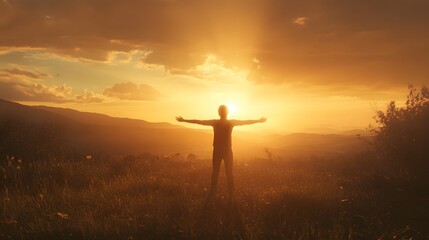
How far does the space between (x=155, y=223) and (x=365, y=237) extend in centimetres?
362

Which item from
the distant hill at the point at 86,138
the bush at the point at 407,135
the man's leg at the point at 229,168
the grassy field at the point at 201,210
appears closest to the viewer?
the grassy field at the point at 201,210

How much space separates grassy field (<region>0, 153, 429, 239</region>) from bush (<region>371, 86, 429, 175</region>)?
209cm

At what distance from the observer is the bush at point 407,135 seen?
1531cm

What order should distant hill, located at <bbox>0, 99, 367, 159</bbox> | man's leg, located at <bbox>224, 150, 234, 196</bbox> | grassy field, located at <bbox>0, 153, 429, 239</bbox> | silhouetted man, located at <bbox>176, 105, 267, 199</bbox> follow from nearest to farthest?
grassy field, located at <bbox>0, 153, 429, 239</bbox>, man's leg, located at <bbox>224, 150, 234, 196</bbox>, silhouetted man, located at <bbox>176, 105, 267, 199</bbox>, distant hill, located at <bbox>0, 99, 367, 159</bbox>

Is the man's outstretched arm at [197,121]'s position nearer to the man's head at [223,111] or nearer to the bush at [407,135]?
the man's head at [223,111]

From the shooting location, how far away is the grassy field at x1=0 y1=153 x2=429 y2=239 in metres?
6.83

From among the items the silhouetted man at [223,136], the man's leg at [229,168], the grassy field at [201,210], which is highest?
the silhouetted man at [223,136]

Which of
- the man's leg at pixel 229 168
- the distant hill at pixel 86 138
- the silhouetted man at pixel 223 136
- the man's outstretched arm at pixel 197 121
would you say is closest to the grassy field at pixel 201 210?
the man's leg at pixel 229 168

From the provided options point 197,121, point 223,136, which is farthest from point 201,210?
point 197,121

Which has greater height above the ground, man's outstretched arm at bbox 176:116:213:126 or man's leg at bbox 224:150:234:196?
man's outstretched arm at bbox 176:116:213:126

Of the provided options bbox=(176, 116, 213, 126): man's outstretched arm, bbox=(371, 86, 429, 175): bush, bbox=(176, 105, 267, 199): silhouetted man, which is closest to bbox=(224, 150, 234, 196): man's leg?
bbox=(176, 105, 267, 199): silhouetted man

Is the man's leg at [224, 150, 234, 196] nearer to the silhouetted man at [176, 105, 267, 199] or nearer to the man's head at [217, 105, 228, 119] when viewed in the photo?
the silhouetted man at [176, 105, 267, 199]

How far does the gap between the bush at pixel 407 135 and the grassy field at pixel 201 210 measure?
82.2 inches

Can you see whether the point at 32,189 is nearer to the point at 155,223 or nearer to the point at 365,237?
the point at 155,223
